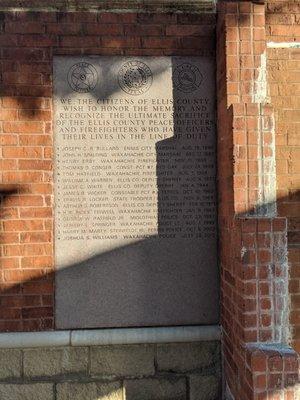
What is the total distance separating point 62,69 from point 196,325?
2212mm

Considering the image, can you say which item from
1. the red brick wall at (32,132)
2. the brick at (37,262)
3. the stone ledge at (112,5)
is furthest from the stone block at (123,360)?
the stone ledge at (112,5)

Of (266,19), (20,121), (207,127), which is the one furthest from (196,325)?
(266,19)

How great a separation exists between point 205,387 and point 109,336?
2.77 feet

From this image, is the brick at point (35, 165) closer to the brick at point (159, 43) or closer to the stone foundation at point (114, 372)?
the brick at point (159, 43)

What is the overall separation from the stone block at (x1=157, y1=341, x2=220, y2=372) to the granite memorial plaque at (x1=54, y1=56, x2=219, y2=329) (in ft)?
0.61

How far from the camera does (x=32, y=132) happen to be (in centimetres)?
296

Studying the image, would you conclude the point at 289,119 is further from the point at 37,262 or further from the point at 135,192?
the point at 37,262

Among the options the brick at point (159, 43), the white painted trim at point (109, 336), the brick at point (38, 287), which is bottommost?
the white painted trim at point (109, 336)

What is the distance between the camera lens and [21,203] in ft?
9.64

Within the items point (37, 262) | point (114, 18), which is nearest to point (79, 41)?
point (114, 18)

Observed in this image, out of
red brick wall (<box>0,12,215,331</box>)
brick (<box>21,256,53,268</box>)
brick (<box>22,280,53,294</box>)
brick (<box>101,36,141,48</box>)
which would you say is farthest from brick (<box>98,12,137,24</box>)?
brick (<box>22,280,53,294</box>)

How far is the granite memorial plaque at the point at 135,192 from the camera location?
9.78ft

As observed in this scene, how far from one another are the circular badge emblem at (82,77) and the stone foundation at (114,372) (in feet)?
6.43

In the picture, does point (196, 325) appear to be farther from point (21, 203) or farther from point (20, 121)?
point (20, 121)
